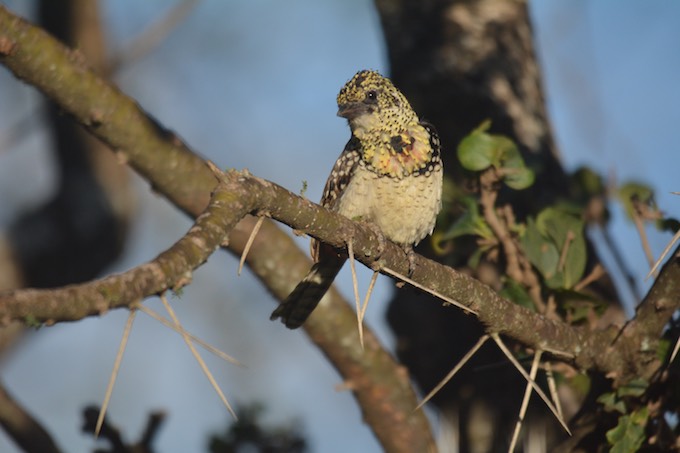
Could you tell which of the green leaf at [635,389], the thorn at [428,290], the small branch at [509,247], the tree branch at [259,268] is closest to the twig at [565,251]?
the small branch at [509,247]

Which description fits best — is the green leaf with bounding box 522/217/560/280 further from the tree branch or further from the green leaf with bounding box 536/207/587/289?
the tree branch

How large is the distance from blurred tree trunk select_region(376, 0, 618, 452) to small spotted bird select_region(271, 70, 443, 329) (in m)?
0.23

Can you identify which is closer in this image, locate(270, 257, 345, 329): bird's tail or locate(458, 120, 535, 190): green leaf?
locate(458, 120, 535, 190): green leaf

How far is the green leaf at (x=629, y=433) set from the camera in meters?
3.41

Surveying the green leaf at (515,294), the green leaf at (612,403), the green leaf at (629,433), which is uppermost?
the green leaf at (515,294)

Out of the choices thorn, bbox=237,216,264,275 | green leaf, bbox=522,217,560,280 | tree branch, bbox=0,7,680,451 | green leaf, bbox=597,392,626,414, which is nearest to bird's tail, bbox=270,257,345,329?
tree branch, bbox=0,7,680,451

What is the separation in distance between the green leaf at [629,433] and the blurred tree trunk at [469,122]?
1154 mm

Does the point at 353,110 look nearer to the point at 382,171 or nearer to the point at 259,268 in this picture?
the point at 382,171

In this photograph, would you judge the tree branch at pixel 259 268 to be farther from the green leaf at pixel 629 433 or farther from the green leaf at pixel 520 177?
the green leaf at pixel 520 177

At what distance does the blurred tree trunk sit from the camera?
4.94 m

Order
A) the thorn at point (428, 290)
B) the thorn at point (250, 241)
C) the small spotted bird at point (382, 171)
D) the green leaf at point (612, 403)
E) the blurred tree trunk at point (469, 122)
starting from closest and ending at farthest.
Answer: the thorn at point (250, 241) < the thorn at point (428, 290) < the green leaf at point (612, 403) < the small spotted bird at point (382, 171) < the blurred tree trunk at point (469, 122)

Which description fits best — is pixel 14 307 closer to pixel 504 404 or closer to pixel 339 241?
pixel 339 241

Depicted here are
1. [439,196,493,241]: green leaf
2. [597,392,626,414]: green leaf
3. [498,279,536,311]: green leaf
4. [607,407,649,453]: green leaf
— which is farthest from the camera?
[439,196,493,241]: green leaf

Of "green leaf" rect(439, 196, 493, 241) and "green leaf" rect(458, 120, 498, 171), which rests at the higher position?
"green leaf" rect(458, 120, 498, 171)
